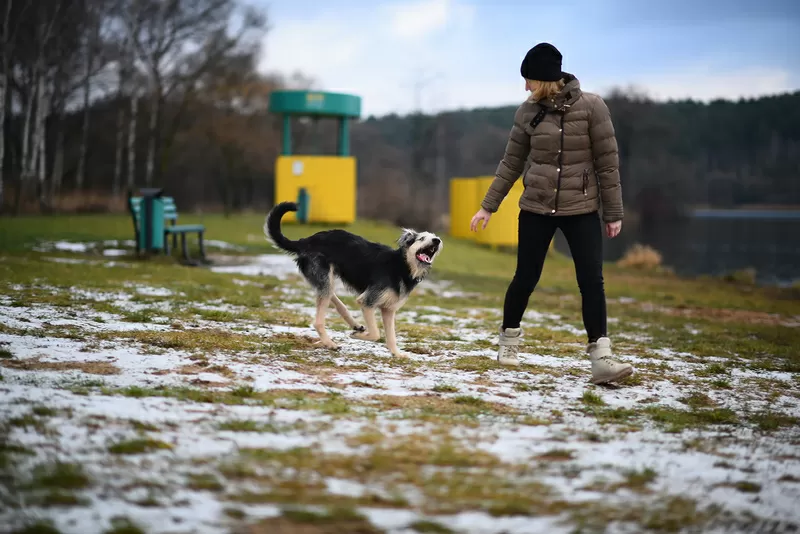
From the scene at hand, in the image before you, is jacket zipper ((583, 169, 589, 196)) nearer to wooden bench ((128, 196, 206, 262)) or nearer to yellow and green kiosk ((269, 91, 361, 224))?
wooden bench ((128, 196, 206, 262))

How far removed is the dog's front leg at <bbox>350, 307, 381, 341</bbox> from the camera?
23.2 ft

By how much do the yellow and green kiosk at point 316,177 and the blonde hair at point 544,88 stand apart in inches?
987

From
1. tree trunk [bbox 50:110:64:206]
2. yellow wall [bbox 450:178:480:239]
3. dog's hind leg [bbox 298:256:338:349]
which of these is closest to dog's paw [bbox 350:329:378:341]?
dog's hind leg [bbox 298:256:338:349]

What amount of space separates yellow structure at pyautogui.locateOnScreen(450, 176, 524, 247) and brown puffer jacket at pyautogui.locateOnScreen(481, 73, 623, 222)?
17.6m

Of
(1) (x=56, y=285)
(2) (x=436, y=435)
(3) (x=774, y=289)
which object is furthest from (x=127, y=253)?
(3) (x=774, y=289)

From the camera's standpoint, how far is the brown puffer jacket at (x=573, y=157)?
19.9 feet

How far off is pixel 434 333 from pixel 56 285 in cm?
479

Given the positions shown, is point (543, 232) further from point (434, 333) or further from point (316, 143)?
point (316, 143)

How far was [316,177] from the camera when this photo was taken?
31.7 m

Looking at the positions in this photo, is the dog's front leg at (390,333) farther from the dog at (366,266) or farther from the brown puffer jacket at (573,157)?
the brown puffer jacket at (573,157)

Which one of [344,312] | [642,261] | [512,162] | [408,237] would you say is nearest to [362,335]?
[344,312]

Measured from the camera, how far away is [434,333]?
861 cm

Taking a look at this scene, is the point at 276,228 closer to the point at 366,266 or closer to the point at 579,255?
the point at 366,266

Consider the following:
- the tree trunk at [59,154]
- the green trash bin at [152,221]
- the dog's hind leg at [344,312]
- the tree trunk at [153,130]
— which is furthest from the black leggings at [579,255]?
the tree trunk at [153,130]
